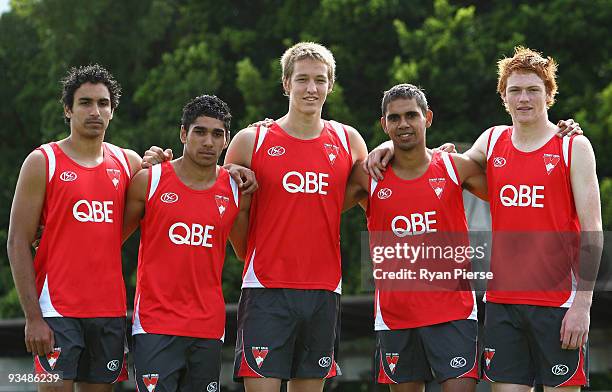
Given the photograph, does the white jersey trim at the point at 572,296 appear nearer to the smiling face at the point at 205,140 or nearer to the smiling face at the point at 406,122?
the smiling face at the point at 406,122

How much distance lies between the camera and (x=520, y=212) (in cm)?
679

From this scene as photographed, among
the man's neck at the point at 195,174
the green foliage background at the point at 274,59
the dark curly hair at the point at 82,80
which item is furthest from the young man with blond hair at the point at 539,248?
the green foliage background at the point at 274,59

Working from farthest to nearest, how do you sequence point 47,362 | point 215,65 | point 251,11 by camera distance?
point 251,11 < point 215,65 < point 47,362

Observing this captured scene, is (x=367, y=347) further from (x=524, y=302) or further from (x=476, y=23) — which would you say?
(x=524, y=302)

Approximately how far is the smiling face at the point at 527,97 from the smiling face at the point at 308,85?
1286 millimetres

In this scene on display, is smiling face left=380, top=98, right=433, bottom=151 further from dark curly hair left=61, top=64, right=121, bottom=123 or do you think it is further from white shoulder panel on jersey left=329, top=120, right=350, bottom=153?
dark curly hair left=61, top=64, right=121, bottom=123

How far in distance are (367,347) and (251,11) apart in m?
11.5

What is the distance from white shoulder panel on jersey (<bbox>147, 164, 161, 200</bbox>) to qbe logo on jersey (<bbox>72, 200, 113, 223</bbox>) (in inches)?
11.1

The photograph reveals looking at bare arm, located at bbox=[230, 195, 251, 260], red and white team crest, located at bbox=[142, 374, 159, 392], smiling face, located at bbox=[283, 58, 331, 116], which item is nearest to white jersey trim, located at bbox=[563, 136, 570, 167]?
smiling face, located at bbox=[283, 58, 331, 116]

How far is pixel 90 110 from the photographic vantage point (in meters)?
6.91

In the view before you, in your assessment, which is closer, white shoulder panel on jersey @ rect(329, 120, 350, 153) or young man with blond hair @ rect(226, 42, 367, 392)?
young man with blond hair @ rect(226, 42, 367, 392)

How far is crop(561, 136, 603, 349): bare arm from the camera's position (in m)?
6.56

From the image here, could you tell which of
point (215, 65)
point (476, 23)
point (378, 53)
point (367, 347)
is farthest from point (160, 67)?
point (367, 347)

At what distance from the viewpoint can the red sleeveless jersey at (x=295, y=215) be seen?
277 inches
